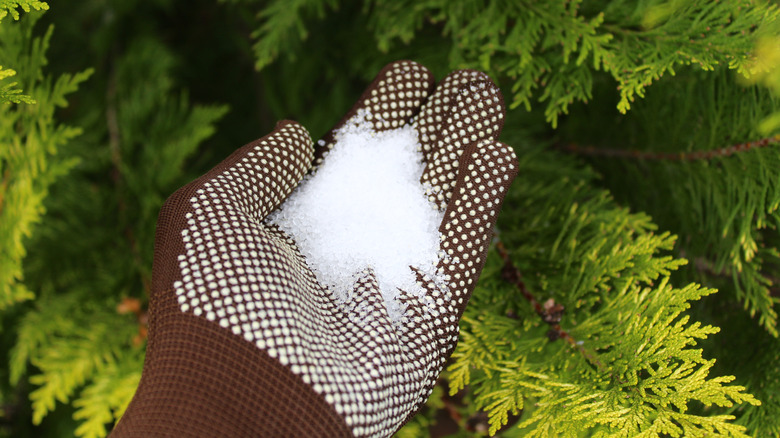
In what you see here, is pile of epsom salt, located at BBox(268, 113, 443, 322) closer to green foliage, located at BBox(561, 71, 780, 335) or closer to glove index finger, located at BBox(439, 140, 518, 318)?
glove index finger, located at BBox(439, 140, 518, 318)

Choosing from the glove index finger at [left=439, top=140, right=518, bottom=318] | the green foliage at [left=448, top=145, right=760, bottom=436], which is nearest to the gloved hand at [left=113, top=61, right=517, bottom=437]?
the glove index finger at [left=439, top=140, right=518, bottom=318]

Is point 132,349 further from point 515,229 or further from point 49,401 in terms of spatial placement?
point 515,229

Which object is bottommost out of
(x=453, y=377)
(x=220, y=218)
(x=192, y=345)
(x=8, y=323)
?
(x=8, y=323)

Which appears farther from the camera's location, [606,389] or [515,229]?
[515,229]

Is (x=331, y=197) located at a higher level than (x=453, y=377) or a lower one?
higher

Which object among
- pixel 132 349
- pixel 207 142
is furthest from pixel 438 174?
pixel 207 142

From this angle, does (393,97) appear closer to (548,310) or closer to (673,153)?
(548,310)
